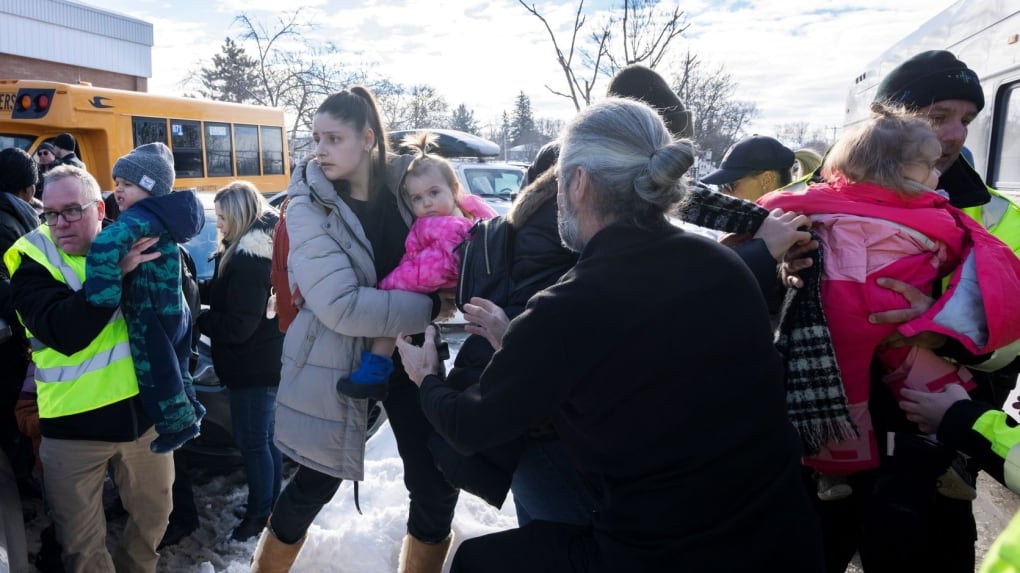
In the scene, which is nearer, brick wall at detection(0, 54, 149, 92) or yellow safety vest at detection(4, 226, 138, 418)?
yellow safety vest at detection(4, 226, 138, 418)

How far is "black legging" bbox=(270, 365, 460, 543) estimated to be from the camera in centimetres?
252

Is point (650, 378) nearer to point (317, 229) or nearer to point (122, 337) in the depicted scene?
point (317, 229)

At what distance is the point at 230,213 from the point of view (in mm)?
3590

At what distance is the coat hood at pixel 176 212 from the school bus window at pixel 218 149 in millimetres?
11536

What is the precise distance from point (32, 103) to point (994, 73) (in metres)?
13.0

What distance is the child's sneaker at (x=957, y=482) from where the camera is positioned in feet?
6.40

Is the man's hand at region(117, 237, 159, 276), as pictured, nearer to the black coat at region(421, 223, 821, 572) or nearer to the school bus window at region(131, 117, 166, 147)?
the black coat at region(421, 223, 821, 572)

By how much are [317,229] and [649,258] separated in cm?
136

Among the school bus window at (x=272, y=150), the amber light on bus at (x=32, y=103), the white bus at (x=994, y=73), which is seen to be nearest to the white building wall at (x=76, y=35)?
the school bus window at (x=272, y=150)

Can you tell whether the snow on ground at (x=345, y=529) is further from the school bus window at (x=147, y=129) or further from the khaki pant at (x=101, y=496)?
the school bus window at (x=147, y=129)

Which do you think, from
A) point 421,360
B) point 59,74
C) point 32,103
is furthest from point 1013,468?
point 59,74

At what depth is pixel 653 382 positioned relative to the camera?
1382 millimetres

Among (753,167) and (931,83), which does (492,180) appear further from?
(931,83)

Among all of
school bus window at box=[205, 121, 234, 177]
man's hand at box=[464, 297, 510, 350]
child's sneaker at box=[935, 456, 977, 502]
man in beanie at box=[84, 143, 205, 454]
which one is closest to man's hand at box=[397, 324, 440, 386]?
man's hand at box=[464, 297, 510, 350]
